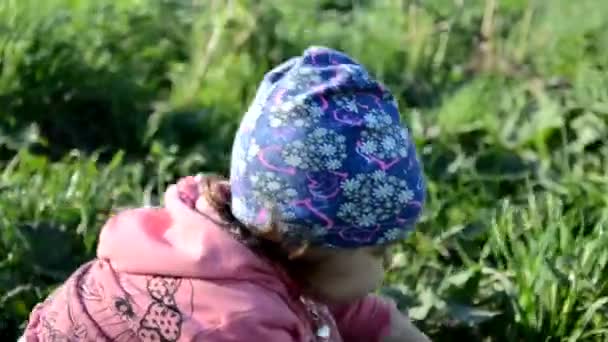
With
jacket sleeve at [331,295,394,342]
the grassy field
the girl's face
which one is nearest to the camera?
the girl's face

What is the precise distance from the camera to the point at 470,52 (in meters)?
5.44

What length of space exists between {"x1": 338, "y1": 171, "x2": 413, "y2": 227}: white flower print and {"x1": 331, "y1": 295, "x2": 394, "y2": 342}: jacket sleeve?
59 centimetres

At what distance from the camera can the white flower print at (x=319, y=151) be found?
7.75ft

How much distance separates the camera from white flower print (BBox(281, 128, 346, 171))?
2.36 meters

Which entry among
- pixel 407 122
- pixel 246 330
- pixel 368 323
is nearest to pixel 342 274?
pixel 246 330

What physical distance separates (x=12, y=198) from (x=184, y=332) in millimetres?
1353

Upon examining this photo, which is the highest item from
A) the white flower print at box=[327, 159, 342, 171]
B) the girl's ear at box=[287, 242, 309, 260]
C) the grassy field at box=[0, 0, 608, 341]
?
the white flower print at box=[327, 159, 342, 171]

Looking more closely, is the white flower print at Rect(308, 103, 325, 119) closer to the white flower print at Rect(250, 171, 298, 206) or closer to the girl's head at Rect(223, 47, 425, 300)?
the girl's head at Rect(223, 47, 425, 300)

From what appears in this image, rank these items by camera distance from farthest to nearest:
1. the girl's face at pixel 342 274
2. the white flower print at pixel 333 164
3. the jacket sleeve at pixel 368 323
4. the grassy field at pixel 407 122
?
the grassy field at pixel 407 122 < the jacket sleeve at pixel 368 323 < the girl's face at pixel 342 274 < the white flower print at pixel 333 164

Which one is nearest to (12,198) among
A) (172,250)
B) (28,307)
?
(28,307)

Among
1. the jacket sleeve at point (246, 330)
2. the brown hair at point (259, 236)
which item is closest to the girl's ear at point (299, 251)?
the brown hair at point (259, 236)

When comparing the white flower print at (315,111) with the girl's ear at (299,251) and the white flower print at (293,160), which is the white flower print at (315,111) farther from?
the girl's ear at (299,251)

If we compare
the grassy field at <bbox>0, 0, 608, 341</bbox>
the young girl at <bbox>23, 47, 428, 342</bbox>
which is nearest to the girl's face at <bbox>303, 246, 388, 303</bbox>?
the young girl at <bbox>23, 47, 428, 342</bbox>

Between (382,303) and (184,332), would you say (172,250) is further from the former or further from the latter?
(382,303)
